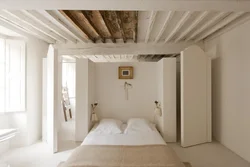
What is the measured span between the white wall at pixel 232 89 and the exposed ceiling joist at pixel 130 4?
1457 mm

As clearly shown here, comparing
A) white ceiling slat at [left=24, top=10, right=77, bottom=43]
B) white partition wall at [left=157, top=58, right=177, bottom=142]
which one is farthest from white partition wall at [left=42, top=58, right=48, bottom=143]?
white partition wall at [left=157, top=58, right=177, bottom=142]

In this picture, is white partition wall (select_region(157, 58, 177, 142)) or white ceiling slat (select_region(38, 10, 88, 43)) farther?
white partition wall (select_region(157, 58, 177, 142))

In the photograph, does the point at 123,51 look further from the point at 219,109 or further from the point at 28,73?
the point at 219,109

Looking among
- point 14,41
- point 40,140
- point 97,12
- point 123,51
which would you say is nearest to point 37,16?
point 97,12

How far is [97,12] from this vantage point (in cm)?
327

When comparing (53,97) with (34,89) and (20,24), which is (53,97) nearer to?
(34,89)

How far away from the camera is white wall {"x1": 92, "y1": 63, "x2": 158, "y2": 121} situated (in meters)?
5.33

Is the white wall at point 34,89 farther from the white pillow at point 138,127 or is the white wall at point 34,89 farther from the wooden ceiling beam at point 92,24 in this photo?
the white pillow at point 138,127

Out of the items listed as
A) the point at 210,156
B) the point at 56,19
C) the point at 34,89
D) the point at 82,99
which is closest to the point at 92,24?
the point at 56,19

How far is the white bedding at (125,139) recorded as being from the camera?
347 cm

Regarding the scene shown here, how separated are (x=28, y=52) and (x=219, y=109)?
463 cm

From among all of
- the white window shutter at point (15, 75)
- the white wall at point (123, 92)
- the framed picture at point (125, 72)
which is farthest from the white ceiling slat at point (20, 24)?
the framed picture at point (125, 72)

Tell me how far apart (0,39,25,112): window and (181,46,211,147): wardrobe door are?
142 inches

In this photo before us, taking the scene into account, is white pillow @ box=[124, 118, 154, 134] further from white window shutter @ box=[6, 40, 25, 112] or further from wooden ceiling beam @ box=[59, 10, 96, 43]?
white window shutter @ box=[6, 40, 25, 112]
